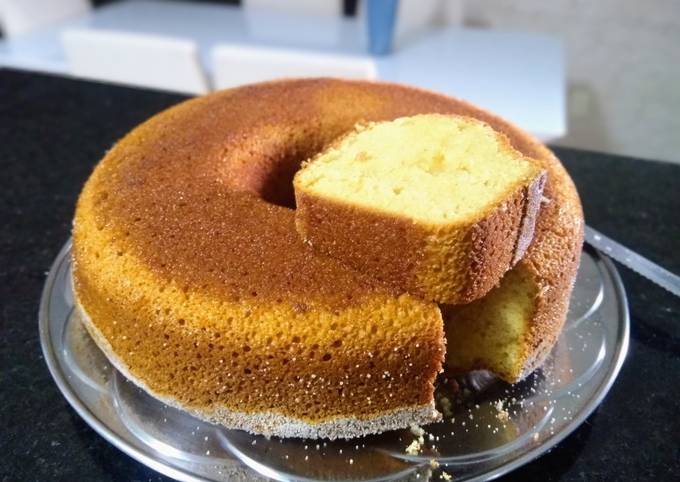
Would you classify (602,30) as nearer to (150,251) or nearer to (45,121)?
(45,121)

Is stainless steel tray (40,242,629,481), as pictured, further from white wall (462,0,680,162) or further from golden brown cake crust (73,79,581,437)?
white wall (462,0,680,162)

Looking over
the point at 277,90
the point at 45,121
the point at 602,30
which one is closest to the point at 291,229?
the point at 277,90

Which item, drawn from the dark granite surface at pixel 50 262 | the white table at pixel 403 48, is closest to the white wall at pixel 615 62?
the white table at pixel 403 48

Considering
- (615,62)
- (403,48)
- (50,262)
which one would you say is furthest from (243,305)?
(615,62)

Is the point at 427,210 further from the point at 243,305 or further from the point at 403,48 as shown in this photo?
the point at 403,48

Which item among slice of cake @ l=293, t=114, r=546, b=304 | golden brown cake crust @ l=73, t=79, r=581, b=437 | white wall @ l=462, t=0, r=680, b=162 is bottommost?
white wall @ l=462, t=0, r=680, b=162

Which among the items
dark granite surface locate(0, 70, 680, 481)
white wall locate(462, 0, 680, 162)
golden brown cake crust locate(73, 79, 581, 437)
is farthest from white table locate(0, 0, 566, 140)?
golden brown cake crust locate(73, 79, 581, 437)
